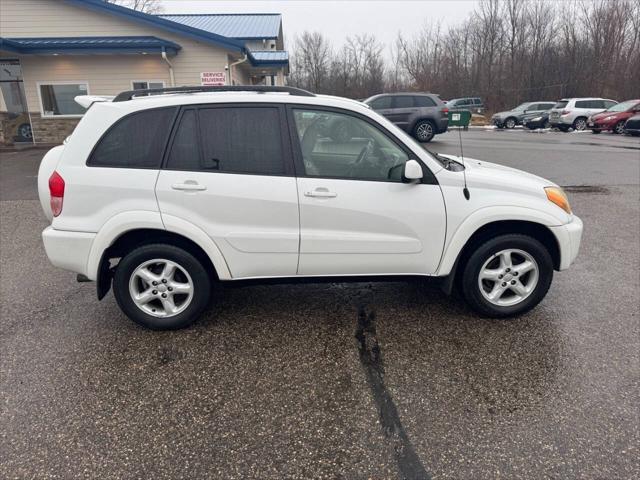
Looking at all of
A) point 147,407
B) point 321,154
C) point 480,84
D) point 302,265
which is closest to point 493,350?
point 302,265

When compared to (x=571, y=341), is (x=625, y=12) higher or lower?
higher

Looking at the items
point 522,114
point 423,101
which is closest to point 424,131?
point 423,101

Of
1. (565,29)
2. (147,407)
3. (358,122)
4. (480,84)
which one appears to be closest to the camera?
(147,407)

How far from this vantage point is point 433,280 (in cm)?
364

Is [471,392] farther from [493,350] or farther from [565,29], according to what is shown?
[565,29]

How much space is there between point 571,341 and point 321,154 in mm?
2384

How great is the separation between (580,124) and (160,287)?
2790 cm

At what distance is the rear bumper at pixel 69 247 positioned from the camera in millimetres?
3322

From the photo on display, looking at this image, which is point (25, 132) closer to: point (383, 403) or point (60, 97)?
point (60, 97)

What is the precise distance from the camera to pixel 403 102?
15805 mm

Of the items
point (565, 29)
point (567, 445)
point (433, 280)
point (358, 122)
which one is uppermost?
point (565, 29)

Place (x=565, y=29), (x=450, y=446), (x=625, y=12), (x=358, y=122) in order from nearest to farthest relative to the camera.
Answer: (x=450, y=446) < (x=358, y=122) < (x=625, y=12) < (x=565, y=29)

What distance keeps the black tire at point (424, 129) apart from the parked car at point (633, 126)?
475 inches

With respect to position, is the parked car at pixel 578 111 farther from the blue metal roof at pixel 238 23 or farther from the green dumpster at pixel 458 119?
the green dumpster at pixel 458 119
